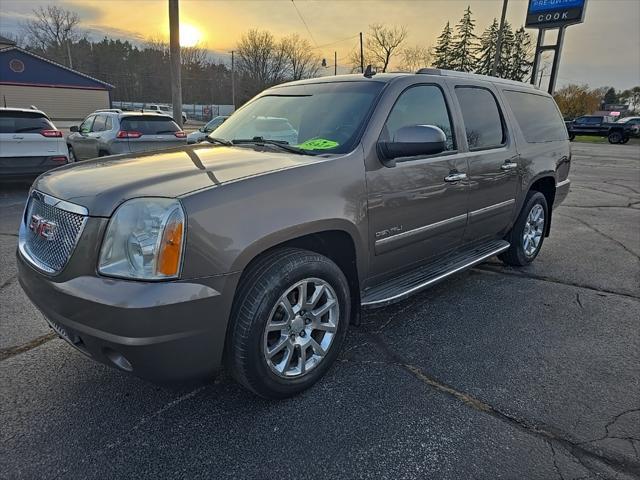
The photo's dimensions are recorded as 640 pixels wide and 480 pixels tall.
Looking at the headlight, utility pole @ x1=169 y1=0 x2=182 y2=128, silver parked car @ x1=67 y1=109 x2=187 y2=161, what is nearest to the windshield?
the headlight

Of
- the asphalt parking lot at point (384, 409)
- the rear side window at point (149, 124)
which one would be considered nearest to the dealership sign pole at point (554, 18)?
the rear side window at point (149, 124)

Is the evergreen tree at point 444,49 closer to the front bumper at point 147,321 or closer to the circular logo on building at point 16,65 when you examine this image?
the circular logo on building at point 16,65

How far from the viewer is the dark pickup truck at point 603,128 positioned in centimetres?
3186

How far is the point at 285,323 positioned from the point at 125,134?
31.4 ft

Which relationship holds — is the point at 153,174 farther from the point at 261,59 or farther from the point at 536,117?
the point at 261,59

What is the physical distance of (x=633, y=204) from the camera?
9508 millimetres

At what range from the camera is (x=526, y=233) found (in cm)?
505

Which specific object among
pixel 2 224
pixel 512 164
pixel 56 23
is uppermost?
pixel 56 23

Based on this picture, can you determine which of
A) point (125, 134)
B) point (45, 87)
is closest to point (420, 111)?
point (125, 134)

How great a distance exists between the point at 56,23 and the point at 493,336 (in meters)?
88.4

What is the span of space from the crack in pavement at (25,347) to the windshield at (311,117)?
6.66 feet

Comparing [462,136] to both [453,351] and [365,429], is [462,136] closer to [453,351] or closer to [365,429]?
[453,351]

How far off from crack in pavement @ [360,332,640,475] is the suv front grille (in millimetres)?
2109

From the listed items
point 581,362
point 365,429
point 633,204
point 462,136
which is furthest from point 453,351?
point 633,204
